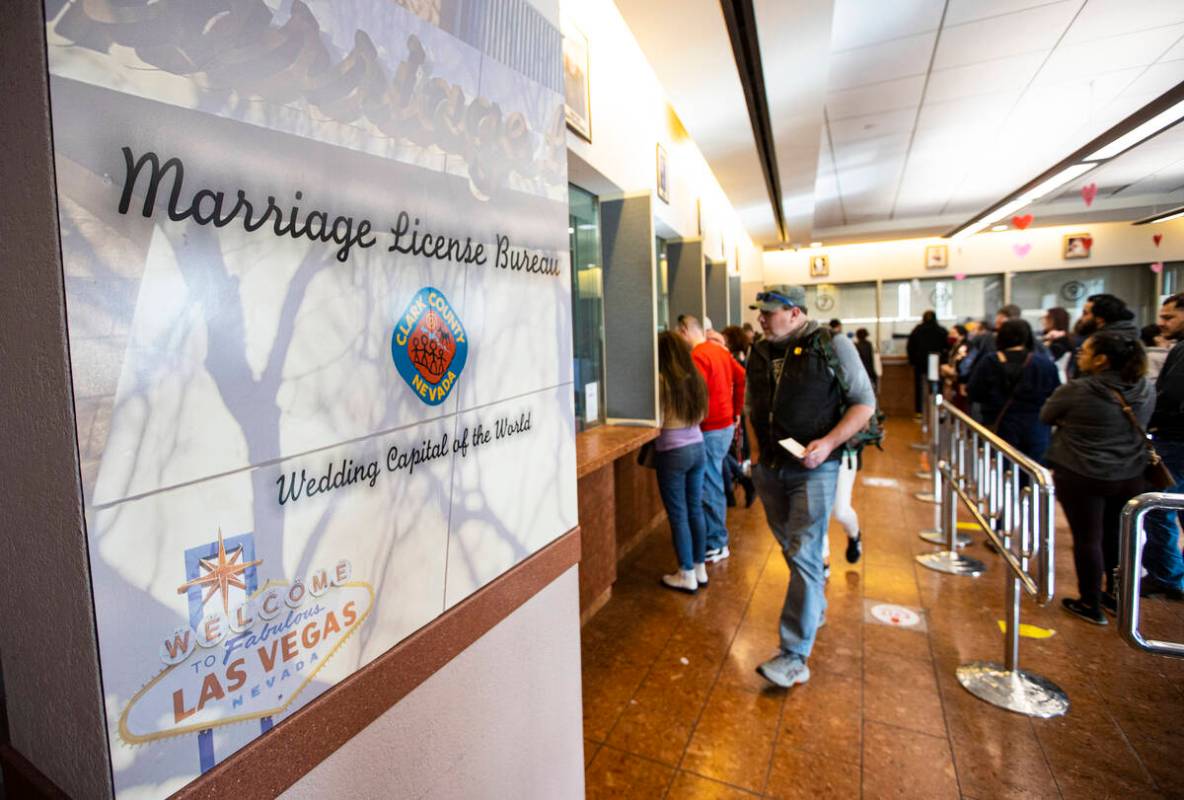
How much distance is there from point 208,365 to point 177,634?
0.30 m

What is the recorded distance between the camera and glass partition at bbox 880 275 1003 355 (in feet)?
32.9

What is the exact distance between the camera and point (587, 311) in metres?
3.43

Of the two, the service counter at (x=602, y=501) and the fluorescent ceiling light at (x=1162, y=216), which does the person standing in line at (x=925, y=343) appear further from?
the service counter at (x=602, y=501)

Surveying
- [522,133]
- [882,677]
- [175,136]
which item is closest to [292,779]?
[175,136]

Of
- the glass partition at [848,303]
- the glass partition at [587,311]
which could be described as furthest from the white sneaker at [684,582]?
the glass partition at [848,303]

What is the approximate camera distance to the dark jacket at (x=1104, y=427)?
2.70m

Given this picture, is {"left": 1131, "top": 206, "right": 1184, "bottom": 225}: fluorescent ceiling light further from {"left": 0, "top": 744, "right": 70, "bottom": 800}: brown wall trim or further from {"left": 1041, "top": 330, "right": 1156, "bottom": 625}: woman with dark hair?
{"left": 0, "top": 744, "right": 70, "bottom": 800}: brown wall trim

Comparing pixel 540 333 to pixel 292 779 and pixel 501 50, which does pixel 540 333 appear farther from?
pixel 292 779

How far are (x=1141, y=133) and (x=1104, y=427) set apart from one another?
8.94 feet

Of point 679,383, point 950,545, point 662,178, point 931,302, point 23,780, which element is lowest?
point 950,545

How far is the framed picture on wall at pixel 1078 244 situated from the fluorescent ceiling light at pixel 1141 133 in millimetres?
5798

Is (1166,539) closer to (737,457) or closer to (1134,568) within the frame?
(1134,568)

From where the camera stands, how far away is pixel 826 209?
839 centimetres

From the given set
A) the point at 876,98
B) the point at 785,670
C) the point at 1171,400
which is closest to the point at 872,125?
the point at 876,98
